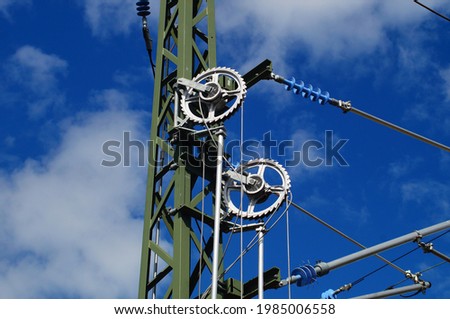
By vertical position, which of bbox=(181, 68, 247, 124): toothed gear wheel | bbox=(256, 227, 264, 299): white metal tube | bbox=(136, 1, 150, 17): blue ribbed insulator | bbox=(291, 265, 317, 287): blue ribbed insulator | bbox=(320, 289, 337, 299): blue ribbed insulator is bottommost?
bbox=(320, 289, 337, 299): blue ribbed insulator

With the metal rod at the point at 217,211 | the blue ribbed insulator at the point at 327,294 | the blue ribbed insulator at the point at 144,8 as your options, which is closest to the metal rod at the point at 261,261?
the metal rod at the point at 217,211

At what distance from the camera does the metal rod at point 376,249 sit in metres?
15.9

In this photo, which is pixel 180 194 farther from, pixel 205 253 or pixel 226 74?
pixel 226 74

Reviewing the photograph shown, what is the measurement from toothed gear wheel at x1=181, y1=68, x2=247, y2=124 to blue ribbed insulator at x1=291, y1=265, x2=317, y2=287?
11.8ft

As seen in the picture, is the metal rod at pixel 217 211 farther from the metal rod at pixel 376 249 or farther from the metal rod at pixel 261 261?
the metal rod at pixel 376 249

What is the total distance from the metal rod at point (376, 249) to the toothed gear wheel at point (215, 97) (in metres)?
3.81

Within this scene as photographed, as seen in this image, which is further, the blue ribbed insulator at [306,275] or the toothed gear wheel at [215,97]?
the toothed gear wheel at [215,97]

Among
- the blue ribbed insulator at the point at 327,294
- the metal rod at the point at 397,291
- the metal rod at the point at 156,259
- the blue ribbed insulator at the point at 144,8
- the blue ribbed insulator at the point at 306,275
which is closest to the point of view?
the blue ribbed insulator at the point at 306,275

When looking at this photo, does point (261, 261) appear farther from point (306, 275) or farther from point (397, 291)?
point (397, 291)

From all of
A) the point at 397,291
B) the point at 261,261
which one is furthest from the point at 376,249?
the point at 261,261

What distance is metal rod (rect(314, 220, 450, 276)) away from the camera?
1588cm

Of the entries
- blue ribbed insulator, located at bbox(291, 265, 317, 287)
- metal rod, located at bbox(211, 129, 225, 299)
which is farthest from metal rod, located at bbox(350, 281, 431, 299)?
metal rod, located at bbox(211, 129, 225, 299)

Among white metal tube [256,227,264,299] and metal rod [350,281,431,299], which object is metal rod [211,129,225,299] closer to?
white metal tube [256,227,264,299]

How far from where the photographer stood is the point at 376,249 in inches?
652
